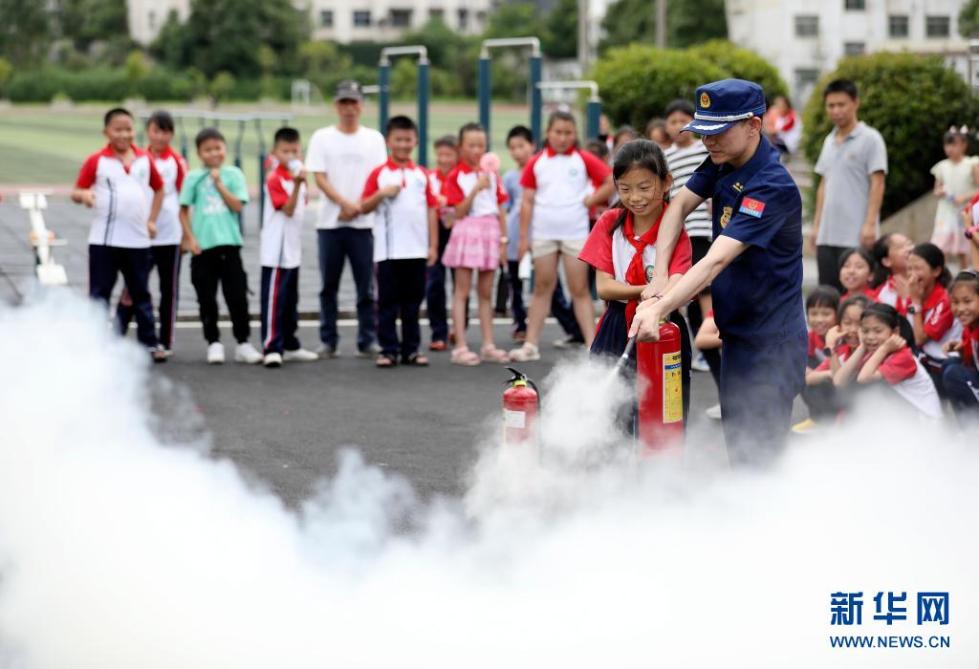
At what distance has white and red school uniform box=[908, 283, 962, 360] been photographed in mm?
8297

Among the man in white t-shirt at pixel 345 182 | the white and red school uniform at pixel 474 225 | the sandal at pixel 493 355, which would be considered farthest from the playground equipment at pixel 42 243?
the sandal at pixel 493 355

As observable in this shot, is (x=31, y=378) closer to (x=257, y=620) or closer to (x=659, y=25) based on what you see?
(x=257, y=620)

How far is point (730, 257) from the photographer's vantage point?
202 inches

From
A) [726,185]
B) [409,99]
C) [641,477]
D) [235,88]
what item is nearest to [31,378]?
[641,477]

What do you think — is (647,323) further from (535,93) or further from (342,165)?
(535,93)

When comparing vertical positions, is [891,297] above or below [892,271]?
below

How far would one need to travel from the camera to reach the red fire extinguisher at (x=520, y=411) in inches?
216

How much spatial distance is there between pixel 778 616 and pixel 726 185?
1.62m

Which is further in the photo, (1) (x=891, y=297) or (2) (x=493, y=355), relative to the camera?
(2) (x=493, y=355)

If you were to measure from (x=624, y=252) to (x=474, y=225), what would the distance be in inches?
196

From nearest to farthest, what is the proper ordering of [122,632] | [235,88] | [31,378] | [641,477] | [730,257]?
[122,632], [730,257], [641,477], [31,378], [235,88]

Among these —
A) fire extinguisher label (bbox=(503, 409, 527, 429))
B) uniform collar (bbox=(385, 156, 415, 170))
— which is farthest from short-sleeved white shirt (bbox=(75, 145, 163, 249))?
fire extinguisher label (bbox=(503, 409, 527, 429))

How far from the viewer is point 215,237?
34.4ft

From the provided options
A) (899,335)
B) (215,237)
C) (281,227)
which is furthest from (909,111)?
(215,237)
